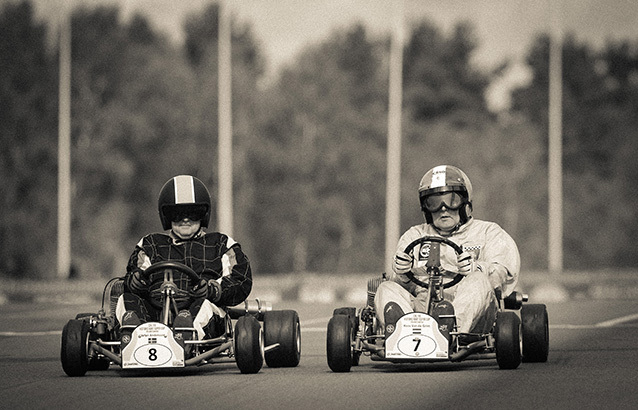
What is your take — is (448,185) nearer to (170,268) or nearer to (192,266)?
(192,266)

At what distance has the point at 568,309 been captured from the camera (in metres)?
23.6

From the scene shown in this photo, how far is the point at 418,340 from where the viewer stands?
1080 cm

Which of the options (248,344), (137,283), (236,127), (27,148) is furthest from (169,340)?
(236,127)

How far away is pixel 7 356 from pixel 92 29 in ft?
194

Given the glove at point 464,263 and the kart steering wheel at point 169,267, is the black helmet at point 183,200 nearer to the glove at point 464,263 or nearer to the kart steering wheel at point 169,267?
the kart steering wheel at point 169,267

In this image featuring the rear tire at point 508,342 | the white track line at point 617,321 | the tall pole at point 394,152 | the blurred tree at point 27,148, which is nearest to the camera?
the rear tire at point 508,342

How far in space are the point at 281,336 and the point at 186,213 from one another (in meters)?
1.32

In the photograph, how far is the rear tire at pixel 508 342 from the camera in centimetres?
1105

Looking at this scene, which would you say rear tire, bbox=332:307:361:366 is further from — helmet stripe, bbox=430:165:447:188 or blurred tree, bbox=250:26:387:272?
blurred tree, bbox=250:26:387:272

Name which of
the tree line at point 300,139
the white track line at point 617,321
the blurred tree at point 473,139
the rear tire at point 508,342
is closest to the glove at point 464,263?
the rear tire at point 508,342

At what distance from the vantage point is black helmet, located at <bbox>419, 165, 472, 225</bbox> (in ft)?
40.4

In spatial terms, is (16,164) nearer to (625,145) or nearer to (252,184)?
(252,184)

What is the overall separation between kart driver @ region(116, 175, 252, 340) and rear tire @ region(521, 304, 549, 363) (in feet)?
7.42

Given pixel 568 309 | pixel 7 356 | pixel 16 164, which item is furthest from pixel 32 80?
pixel 7 356
